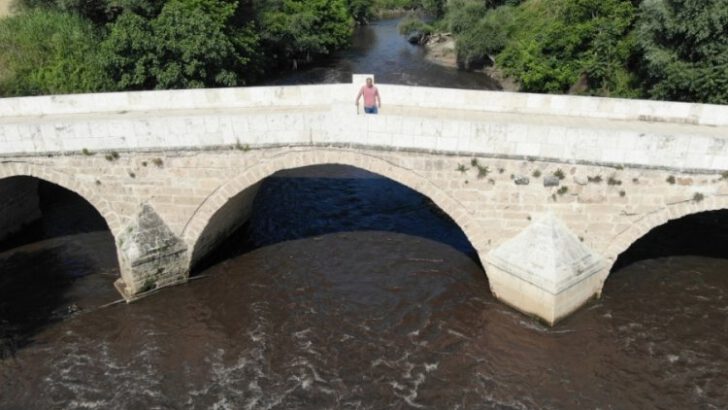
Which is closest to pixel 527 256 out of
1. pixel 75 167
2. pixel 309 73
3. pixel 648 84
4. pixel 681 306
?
pixel 681 306

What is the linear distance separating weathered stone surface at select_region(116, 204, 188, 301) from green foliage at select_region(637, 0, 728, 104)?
1750 centimetres

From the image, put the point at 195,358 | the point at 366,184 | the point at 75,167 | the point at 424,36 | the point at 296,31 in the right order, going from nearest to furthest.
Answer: the point at 195,358
the point at 75,167
the point at 366,184
the point at 296,31
the point at 424,36

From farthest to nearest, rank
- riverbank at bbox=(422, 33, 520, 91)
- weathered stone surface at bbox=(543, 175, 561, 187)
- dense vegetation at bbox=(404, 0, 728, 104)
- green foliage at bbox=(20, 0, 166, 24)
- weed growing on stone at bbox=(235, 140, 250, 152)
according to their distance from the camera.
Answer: riverbank at bbox=(422, 33, 520, 91) → green foliage at bbox=(20, 0, 166, 24) → dense vegetation at bbox=(404, 0, 728, 104) → weed growing on stone at bbox=(235, 140, 250, 152) → weathered stone surface at bbox=(543, 175, 561, 187)

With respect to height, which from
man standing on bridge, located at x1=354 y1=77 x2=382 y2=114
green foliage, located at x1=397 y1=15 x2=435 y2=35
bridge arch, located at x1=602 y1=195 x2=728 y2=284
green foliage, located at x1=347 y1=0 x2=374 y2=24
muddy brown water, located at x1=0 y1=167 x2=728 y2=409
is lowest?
muddy brown water, located at x1=0 y1=167 x2=728 y2=409

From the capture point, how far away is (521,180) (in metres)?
12.6

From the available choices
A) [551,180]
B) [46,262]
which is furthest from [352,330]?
[46,262]

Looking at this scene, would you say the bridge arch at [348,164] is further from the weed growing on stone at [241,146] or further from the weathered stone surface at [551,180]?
the weathered stone surface at [551,180]

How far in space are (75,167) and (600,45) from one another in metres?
21.9

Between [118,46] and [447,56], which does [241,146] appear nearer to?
[118,46]

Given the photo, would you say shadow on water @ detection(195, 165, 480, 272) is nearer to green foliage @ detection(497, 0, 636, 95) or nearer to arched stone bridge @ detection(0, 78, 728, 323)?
arched stone bridge @ detection(0, 78, 728, 323)

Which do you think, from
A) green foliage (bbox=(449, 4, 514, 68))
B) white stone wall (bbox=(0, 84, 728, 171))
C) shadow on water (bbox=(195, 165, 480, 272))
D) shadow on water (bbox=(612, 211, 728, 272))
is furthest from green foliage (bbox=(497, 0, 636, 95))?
shadow on water (bbox=(195, 165, 480, 272))

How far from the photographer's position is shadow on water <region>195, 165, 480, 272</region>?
16.8 meters

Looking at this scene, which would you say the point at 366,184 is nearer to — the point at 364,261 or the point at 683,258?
the point at 364,261

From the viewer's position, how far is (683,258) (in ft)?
50.5
